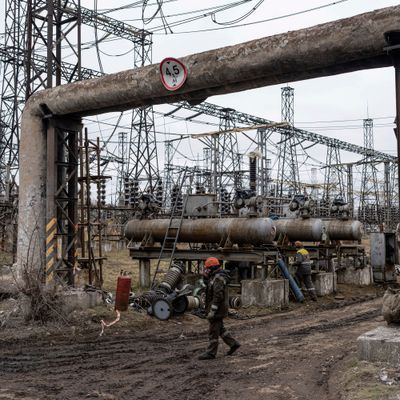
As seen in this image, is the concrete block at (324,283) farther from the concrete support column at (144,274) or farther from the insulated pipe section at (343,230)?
the concrete support column at (144,274)

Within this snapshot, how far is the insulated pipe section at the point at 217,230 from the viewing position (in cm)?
1599

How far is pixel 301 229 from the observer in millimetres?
19422

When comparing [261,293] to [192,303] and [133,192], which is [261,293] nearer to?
[192,303]

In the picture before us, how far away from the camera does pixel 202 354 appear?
31.5 feet

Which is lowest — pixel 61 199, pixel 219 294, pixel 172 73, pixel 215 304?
pixel 215 304

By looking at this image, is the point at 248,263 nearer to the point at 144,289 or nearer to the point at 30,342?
the point at 144,289

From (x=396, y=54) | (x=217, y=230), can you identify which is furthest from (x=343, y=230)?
(x=396, y=54)

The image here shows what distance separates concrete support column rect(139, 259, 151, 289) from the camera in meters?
18.7

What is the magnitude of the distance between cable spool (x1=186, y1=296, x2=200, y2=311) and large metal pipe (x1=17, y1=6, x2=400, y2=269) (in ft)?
13.0

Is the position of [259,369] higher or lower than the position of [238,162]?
lower

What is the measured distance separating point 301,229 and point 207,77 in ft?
33.1

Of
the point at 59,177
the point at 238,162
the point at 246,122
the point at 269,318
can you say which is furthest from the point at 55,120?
the point at 238,162

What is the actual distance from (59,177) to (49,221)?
116 cm

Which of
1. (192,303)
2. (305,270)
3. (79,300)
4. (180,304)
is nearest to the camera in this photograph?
(79,300)
